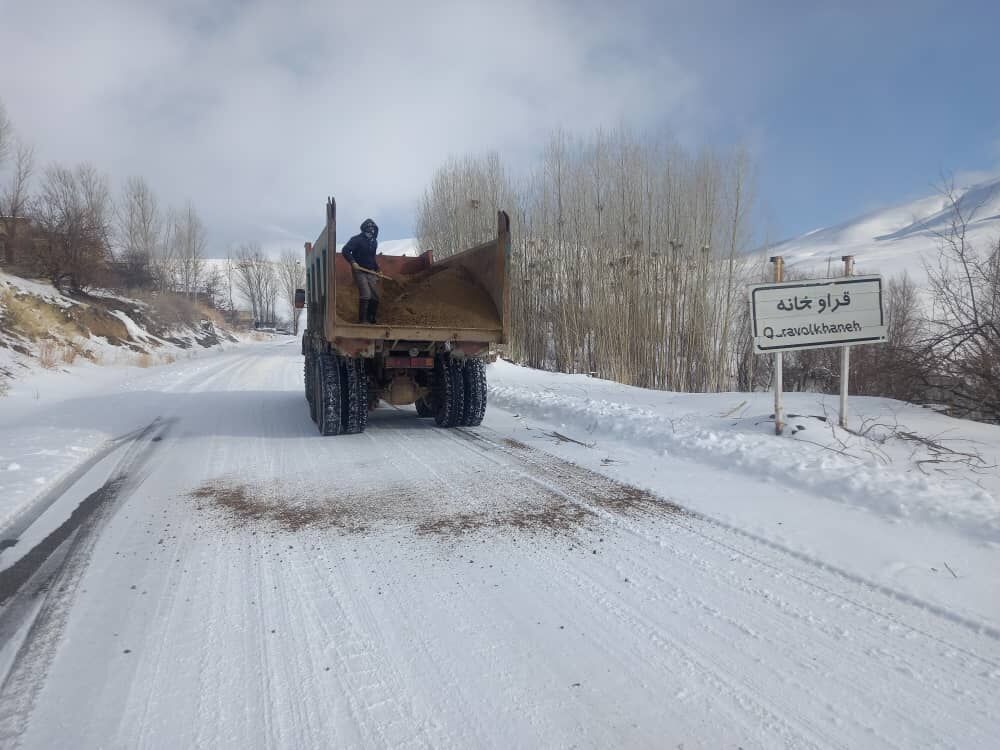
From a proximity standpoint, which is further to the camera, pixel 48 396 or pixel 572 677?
pixel 48 396

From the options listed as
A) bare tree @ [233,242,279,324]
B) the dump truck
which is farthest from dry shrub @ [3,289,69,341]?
bare tree @ [233,242,279,324]

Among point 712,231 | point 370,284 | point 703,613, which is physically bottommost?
point 703,613

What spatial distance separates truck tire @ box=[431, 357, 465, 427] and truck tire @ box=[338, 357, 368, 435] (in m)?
1.10

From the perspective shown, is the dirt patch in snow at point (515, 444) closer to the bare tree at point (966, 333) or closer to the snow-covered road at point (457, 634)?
the snow-covered road at point (457, 634)

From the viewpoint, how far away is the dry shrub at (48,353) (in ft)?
45.6

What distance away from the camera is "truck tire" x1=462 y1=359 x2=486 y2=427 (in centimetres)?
772

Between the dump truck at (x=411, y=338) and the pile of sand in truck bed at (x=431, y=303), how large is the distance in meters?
0.01

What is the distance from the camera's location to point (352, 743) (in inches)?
75.0

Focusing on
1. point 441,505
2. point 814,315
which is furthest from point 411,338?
point 814,315

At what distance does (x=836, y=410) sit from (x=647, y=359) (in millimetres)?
10122

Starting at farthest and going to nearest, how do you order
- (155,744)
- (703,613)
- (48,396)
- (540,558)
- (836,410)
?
(48,396) < (836,410) < (540,558) < (703,613) < (155,744)

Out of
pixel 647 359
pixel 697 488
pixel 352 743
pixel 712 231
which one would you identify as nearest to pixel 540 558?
pixel 352 743

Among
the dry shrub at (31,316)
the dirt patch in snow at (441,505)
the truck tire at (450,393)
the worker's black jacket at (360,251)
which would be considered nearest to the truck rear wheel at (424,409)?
the truck tire at (450,393)

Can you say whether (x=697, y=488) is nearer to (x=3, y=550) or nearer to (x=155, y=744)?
(x=155, y=744)
